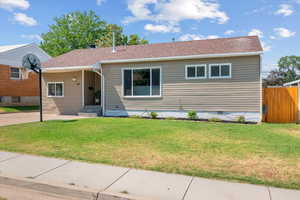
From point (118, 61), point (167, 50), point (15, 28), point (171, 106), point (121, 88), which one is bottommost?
point (171, 106)

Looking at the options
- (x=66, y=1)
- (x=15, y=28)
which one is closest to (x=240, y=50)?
(x=66, y=1)

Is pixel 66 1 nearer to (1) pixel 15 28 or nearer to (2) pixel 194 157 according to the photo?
(1) pixel 15 28

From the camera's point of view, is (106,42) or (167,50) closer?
(167,50)

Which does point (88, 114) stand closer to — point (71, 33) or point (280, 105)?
point (280, 105)

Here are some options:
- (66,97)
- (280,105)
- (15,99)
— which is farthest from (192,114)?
(15,99)

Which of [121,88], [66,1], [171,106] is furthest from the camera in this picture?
[66,1]

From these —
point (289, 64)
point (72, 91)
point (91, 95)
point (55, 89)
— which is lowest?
point (91, 95)

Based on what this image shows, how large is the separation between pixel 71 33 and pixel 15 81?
19.5 meters

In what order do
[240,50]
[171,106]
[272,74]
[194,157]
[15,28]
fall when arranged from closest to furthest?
[194,157] < [240,50] < [171,106] < [15,28] < [272,74]

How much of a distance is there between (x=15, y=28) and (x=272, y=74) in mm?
40363

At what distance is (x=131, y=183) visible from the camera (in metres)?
3.24

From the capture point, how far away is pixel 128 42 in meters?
33.9

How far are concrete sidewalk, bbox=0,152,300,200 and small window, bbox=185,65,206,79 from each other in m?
7.99

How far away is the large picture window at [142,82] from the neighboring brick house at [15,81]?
37.0 feet
